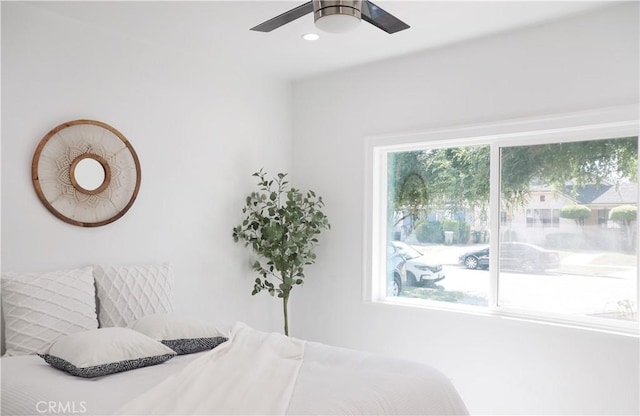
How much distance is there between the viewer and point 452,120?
12.0 feet

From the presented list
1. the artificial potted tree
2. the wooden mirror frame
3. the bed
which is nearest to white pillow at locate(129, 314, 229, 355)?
the bed

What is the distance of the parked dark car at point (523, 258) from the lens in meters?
3.37

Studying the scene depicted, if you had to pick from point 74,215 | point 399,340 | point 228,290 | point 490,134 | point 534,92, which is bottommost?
point 399,340

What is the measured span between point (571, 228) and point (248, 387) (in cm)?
225

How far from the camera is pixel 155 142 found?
3604mm

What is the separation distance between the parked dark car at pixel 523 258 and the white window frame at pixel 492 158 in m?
0.07

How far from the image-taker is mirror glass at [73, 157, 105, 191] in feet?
10.4

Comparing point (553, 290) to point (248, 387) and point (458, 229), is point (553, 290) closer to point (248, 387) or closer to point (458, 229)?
point (458, 229)

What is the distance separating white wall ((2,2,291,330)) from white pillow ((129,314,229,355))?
0.66 metres

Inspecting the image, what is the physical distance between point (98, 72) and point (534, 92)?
270cm

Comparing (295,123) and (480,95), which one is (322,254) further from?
(480,95)

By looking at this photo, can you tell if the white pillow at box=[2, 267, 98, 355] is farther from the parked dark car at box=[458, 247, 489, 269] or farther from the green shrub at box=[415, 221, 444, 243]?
the parked dark car at box=[458, 247, 489, 269]

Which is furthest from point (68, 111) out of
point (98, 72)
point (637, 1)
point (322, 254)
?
point (637, 1)

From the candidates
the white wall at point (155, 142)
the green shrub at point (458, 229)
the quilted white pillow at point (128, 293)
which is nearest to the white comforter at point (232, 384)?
the quilted white pillow at point (128, 293)
